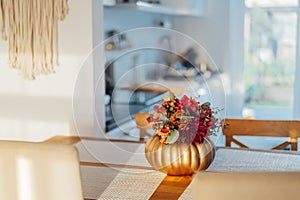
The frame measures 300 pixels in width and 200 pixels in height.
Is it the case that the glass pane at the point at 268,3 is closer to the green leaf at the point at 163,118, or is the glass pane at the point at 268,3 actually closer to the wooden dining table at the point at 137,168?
the wooden dining table at the point at 137,168

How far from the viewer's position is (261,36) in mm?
5066

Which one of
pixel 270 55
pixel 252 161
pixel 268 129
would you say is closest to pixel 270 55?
pixel 270 55

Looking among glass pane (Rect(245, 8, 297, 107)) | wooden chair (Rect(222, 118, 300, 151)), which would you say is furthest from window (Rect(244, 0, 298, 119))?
wooden chair (Rect(222, 118, 300, 151))

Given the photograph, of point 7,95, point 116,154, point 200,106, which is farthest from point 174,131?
point 7,95

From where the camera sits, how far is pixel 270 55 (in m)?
5.10

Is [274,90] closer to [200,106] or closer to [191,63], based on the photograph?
[191,63]

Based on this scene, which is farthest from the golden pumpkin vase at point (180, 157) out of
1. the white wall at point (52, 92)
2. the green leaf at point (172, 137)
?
the white wall at point (52, 92)

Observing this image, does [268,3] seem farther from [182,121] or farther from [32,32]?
[182,121]

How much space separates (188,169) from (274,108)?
350cm

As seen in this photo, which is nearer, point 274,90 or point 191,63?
point 274,90

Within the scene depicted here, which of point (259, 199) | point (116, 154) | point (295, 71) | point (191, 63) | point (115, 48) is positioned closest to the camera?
point (259, 199)

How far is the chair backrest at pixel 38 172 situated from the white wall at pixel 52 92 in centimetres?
130

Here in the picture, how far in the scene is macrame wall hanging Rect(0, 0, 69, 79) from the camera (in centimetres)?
269

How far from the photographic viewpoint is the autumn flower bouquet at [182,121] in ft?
6.08
